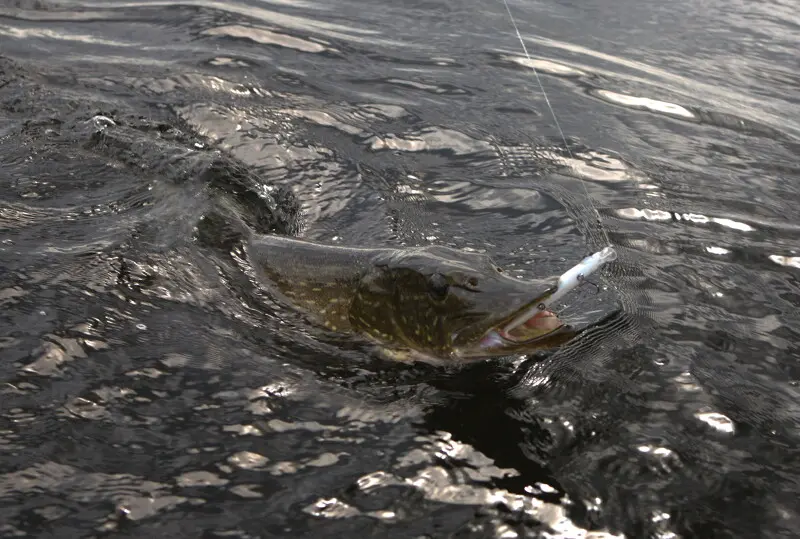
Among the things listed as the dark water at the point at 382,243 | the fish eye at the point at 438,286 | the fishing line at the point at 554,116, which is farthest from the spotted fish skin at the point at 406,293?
the fishing line at the point at 554,116

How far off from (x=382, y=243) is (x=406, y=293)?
1.26 meters

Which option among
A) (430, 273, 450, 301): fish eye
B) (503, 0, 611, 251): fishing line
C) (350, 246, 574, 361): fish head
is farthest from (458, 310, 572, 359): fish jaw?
(503, 0, 611, 251): fishing line

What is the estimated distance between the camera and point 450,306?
11.8 ft

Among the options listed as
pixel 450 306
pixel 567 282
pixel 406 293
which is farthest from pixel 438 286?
pixel 567 282

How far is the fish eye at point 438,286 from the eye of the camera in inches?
143

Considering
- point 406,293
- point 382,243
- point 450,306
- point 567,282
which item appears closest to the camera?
point 567,282

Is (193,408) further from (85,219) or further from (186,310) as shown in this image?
(85,219)

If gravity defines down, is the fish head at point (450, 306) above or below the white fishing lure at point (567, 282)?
below

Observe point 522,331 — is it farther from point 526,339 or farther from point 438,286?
point 438,286

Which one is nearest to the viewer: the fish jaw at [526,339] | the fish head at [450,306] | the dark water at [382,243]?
the dark water at [382,243]

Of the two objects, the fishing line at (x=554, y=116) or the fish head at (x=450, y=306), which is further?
the fishing line at (x=554, y=116)

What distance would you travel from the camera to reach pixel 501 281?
353cm

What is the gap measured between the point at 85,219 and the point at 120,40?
12.3ft

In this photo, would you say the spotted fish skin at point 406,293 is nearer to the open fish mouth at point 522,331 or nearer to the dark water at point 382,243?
the open fish mouth at point 522,331
